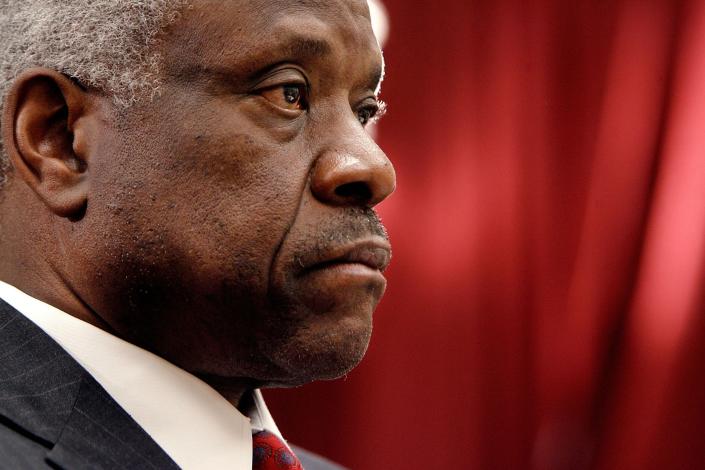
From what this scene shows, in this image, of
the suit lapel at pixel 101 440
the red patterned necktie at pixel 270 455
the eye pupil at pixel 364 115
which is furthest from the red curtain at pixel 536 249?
the suit lapel at pixel 101 440

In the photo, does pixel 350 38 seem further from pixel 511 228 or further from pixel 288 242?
pixel 511 228

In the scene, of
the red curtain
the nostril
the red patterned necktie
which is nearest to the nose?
the nostril

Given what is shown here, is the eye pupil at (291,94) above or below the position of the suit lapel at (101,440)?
above

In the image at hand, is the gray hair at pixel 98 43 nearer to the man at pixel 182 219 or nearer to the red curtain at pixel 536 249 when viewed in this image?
the man at pixel 182 219

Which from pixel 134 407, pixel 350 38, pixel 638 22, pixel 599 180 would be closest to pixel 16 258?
pixel 134 407

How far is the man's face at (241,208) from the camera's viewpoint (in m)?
1.06

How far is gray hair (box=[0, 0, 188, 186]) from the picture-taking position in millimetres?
1108

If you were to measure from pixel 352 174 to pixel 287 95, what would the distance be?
0.14 meters

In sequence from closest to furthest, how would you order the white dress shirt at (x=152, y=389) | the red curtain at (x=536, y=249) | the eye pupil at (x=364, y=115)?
the white dress shirt at (x=152, y=389) < the eye pupil at (x=364, y=115) < the red curtain at (x=536, y=249)

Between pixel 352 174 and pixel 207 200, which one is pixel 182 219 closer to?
pixel 207 200

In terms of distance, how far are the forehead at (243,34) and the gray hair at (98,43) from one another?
0.10 ft

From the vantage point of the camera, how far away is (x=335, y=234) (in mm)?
1077

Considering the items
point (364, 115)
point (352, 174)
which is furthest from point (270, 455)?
point (364, 115)

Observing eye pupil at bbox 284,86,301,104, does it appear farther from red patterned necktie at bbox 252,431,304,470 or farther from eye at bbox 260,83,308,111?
red patterned necktie at bbox 252,431,304,470
